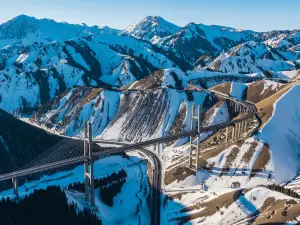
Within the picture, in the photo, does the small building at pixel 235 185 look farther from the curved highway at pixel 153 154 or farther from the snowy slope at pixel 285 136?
the curved highway at pixel 153 154

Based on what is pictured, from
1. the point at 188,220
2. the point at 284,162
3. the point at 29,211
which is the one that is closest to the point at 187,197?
the point at 188,220

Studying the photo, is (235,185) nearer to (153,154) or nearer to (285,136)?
(285,136)

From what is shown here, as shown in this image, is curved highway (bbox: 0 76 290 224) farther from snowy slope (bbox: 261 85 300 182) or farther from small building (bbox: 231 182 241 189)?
small building (bbox: 231 182 241 189)

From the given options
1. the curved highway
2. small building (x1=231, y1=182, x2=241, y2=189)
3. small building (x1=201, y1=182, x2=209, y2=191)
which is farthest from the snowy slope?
small building (x1=201, y1=182, x2=209, y2=191)

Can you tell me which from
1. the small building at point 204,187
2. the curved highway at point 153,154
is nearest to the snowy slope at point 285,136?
the curved highway at point 153,154

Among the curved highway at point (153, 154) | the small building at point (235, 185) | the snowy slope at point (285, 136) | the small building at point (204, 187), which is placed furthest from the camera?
the snowy slope at point (285, 136)

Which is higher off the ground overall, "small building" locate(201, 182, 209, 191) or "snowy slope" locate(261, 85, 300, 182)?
"snowy slope" locate(261, 85, 300, 182)

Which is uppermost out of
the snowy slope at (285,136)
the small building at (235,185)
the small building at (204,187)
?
the snowy slope at (285,136)

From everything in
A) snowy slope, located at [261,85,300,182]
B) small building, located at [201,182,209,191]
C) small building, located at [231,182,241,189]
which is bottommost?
small building, located at [201,182,209,191]

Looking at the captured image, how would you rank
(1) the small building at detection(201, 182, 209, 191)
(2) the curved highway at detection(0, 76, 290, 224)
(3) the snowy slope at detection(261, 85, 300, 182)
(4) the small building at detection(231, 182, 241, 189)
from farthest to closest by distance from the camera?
(3) the snowy slope at detection(261, 85, 300, 182) < (1) the small building at detection(201, 182, 209, 191) < (4) the small building at detection(231, 182, 241, 189) < (2) the curved highway at detection(0, 76, 290, 224)

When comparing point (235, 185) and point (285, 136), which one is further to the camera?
point (285, 136)

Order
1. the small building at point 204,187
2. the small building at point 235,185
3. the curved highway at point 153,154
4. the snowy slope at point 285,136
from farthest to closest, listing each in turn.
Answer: the snowy slope at point 285,136
the small building at point 204,187
the small building at point 235,185
the curved highway at point 153,154

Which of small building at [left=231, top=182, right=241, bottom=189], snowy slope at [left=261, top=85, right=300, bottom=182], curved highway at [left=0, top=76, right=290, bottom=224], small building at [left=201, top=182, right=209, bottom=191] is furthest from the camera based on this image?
snowy slope at [left=261, top=85, right=300, bottom=182]

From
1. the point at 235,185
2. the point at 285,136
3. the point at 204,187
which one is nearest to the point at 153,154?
the point at 204,187
